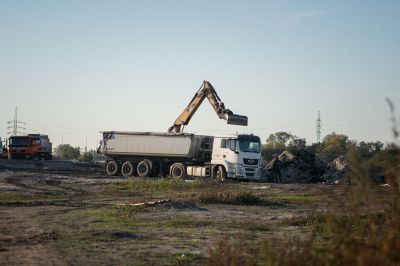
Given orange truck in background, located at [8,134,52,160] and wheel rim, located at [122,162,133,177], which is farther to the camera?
orange truck in background, located at [8,134,52,160]

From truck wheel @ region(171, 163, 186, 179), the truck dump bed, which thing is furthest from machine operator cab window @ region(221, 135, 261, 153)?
truck wheel @ region(171, 163, 186, 179)

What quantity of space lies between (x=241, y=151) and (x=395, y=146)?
2729 centimetres

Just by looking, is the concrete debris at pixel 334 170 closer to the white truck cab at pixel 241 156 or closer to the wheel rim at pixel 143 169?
the white truck cab at pixel 241 156

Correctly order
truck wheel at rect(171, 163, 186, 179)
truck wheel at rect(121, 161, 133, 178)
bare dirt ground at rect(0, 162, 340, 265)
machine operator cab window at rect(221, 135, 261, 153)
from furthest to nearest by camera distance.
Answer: truck wheel at rect(121, 161, 133, 178)
truck wheel at rect(171, 163, 186, 179)
machine operator cab window at rect(221, 135, 261, 153)
bare dirt ground at rect(0, 162, 340, 265)

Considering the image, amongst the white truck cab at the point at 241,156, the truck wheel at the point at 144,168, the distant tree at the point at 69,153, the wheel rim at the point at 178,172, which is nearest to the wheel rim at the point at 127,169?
the truck wheel at the point at 144,168

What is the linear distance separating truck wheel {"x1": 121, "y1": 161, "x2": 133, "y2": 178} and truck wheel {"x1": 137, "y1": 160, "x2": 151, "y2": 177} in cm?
97

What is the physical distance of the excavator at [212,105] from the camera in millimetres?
40031

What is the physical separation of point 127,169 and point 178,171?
515cm

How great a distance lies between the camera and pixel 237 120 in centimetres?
4003

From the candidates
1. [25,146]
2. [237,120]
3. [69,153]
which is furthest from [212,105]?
[69,153]

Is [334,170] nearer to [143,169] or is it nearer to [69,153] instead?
[143,169]

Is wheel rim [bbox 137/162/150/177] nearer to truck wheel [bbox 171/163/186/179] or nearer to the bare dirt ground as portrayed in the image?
truck wheel [bbox 171/163/186/179]

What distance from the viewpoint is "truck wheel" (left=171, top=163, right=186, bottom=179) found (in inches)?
1504

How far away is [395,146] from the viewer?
292 inches
